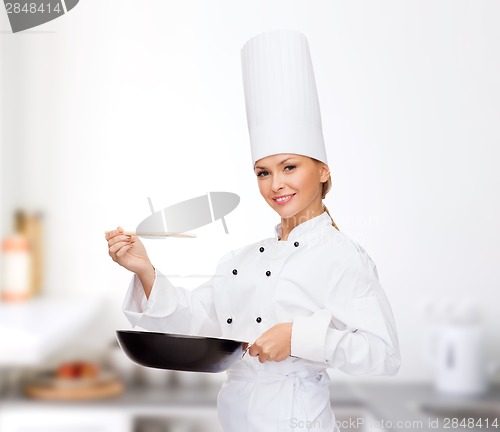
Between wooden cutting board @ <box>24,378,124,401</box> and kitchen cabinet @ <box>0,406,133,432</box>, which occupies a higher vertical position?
wooden cutting board @ <box>24,378,124,401</box>

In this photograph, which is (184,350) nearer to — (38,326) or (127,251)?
(127,251)

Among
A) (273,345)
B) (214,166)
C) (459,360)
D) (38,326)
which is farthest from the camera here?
(459,360)

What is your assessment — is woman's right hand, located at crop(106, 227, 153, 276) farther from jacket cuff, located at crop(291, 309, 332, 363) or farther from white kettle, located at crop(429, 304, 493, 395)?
white kettle, located at crop(429, 304, 493, 395)

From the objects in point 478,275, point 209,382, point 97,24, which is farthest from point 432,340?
point 97,24

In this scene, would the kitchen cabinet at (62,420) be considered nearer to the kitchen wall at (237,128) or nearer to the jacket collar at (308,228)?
the kitchen wall at (237,128)

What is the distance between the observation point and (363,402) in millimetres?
1404

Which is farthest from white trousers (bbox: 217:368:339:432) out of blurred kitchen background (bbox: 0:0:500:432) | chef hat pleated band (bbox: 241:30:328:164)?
blurred kitchen background (bbox: 0:0:500:432)

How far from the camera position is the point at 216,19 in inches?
55.5

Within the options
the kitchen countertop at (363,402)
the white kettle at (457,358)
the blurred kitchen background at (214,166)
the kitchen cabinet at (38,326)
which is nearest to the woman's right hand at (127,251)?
the kitchen cabinet at (38,326)

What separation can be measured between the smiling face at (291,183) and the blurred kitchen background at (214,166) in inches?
16.3

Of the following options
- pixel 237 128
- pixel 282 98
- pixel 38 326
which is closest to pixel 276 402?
pixel 282 98

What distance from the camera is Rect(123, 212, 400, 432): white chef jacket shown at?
81 cm

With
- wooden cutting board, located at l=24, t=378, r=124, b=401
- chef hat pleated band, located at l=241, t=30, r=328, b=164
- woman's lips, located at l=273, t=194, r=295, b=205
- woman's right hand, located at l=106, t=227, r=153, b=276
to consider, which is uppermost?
chef hat pleated band, located at l=241, t=30, r=328, b=164

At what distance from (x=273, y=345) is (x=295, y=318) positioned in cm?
4
